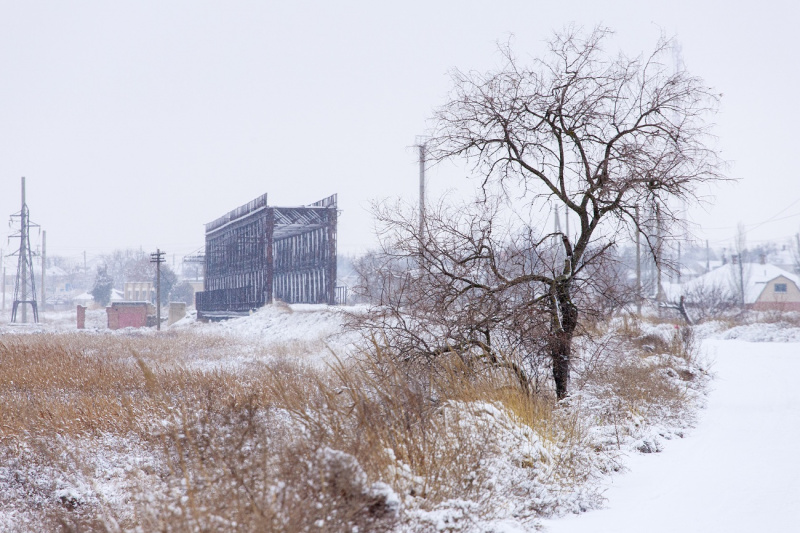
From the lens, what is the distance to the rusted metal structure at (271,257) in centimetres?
3753

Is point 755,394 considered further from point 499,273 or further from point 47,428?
point 47,428

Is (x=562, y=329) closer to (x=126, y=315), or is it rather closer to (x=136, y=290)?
(x=126, y=315)

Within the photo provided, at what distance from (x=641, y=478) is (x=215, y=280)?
48.0 m

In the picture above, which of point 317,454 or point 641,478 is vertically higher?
point 317,454

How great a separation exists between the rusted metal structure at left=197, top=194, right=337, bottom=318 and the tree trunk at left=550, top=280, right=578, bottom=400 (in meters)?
27.3

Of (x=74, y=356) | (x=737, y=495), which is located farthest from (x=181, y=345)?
(x=737, y=495)

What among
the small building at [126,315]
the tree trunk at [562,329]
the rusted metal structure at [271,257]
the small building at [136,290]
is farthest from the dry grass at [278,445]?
the small building at [136,290]

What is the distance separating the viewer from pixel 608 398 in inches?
407

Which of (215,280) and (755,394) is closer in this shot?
(755,394)

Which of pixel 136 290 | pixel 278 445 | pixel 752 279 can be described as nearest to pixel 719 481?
pixel 278 445

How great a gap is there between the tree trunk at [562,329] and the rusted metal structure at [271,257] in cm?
2735

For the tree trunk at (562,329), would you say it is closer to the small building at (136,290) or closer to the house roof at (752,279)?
the house roof at (752,279)

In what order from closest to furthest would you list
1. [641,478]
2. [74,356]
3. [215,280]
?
[641,478] → [74,356] → [215,280]

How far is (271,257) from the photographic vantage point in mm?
39000
